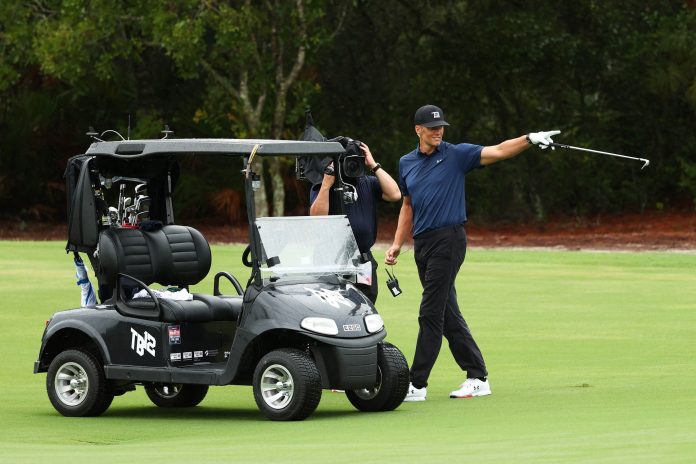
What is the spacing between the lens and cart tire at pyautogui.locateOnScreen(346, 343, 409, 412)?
10.8 metres

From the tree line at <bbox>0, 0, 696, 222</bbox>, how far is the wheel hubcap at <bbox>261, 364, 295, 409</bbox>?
27.4 m

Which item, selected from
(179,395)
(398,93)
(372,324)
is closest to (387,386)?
(372,324)

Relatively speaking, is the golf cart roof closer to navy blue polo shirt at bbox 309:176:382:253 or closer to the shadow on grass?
navy blue polo shirt at bbox 309:176:382:253

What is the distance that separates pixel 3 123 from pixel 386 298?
22332mm

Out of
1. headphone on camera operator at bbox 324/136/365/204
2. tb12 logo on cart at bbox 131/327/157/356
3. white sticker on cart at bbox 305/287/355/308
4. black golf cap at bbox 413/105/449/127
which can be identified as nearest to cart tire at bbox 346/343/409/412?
white sticker on cart at bbox 305/287/355/308

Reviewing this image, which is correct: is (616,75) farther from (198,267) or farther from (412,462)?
(412,462)

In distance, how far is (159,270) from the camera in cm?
1157

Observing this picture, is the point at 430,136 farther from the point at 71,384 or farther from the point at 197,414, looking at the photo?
the point at 71,384

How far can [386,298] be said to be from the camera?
2122 cm

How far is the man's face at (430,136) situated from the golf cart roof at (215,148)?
76cm

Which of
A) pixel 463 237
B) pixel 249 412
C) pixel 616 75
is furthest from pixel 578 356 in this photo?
pixel 616 75

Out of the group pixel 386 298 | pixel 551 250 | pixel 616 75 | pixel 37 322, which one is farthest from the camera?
pixel 616 75

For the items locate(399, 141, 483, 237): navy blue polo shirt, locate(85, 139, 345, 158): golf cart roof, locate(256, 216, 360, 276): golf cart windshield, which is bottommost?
locate(256, 216, 360, 276): golf cart windshield

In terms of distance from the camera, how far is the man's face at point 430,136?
1157cm
